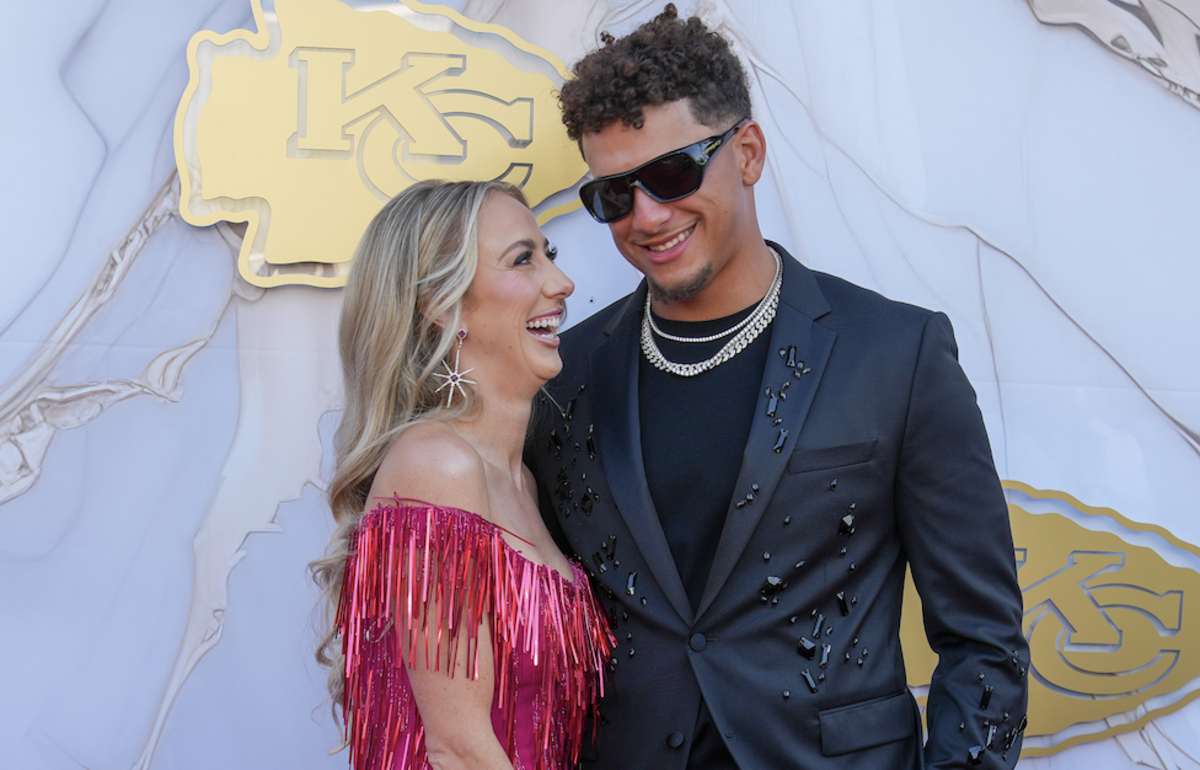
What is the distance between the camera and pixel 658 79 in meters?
1.81

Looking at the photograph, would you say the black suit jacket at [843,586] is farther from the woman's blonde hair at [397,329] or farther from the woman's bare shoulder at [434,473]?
the woman's blonde hair at [397,329]

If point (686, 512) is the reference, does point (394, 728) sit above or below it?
Answer: below

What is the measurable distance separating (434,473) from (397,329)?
0.36 m

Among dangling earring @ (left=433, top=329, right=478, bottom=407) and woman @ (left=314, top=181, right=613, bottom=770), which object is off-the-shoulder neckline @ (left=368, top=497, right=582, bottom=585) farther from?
dangling earring @ (left=433, top=329, right=478, bottom=407)

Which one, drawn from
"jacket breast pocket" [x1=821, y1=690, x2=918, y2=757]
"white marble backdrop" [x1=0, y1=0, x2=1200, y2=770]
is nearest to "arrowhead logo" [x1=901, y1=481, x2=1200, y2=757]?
"white marble backdrop" [x1=0, y1=0, x2=1200, y2=770]

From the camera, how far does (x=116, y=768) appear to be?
95.3 inches

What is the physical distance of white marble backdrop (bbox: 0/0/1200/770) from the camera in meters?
2.42

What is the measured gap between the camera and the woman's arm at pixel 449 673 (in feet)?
5.33

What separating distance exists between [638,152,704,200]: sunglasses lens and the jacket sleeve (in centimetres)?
55

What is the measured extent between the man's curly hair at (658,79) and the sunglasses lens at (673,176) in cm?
10

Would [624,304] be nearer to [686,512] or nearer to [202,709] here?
[686,512]

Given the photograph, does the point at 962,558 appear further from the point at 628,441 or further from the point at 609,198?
the point at 609,198

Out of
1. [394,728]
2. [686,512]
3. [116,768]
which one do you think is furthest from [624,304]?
[116,768]

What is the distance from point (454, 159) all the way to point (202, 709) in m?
1.60
